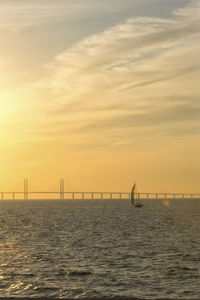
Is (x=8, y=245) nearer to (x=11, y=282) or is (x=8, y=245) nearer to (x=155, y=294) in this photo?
(x=11, y=282)

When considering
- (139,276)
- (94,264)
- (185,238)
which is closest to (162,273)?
(139,276)

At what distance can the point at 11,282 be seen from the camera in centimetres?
3812

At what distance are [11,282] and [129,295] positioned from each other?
10.7m

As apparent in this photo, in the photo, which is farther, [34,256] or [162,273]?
[34,256]

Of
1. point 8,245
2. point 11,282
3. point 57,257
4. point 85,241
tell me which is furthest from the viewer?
point 85,241

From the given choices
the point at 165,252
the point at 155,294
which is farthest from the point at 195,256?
the point at 155,294

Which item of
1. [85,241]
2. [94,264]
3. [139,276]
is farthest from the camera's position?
[85,241]

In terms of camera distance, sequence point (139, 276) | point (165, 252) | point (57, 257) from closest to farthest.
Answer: point (139, 276) < point (57, 257) < point (165, 252)

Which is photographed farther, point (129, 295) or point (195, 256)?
point (195, 256)

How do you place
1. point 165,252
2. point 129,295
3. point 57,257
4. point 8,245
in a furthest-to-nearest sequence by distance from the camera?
point 8,245
point 165,252
point 57,257
point 129,295

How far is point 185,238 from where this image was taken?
78.0 meters

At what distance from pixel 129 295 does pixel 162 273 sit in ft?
34.0

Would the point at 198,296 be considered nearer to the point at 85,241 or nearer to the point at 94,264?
the point at 94,264

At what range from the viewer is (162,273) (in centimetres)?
4294
